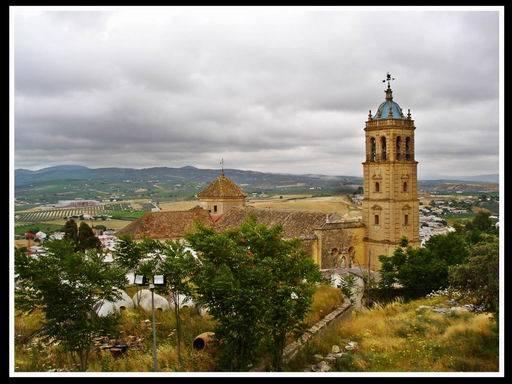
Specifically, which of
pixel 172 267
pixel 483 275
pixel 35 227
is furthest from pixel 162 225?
pixel 483 275

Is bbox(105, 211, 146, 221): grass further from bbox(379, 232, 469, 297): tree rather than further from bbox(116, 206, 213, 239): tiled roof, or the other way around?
bbox(379, 232, 469, 297): tree

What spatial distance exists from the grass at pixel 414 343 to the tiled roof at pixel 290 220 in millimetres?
11328

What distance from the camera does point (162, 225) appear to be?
29312 mm

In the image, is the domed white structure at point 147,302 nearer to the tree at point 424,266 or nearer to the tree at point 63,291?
the tree at point 63,291

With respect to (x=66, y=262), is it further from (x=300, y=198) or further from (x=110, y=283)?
(x=300, y=198)

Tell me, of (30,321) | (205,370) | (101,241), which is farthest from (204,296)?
(101,241)

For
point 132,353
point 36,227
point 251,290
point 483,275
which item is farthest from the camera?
point 36,227

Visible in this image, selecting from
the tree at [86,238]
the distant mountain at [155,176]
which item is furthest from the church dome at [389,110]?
the tree at [86,238]

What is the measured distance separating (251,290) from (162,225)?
19800 mm

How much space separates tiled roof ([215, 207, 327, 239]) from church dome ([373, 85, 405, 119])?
21.2ft

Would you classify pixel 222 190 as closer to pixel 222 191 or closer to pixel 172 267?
pixel 222 191

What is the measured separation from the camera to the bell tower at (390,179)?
27.0 meters

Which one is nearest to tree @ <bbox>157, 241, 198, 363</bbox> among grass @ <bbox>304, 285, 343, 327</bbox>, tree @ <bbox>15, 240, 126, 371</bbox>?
tree @ <bbox>15, 240, 126, 371</bbox>

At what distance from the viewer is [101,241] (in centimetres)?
2681
